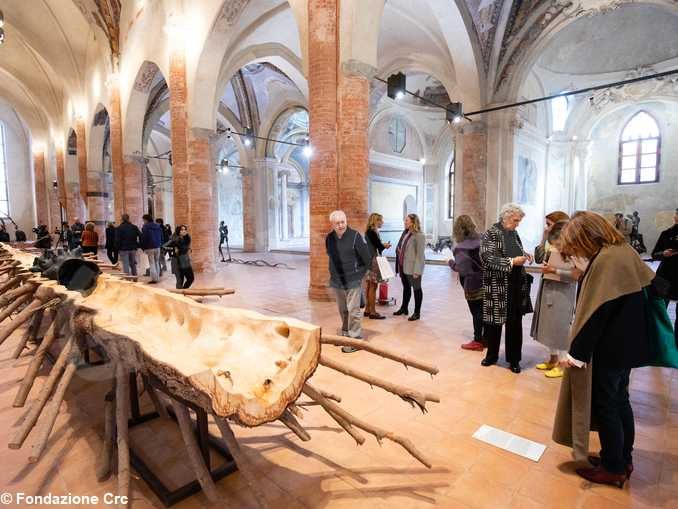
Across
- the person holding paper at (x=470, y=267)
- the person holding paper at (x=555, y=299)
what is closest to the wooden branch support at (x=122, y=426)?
the person holding paper at (x=555, y=299)

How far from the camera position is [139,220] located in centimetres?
1510

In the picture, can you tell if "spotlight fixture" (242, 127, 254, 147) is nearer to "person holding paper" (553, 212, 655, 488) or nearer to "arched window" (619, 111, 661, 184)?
"person holding paper" (553, 212, 655, 488)

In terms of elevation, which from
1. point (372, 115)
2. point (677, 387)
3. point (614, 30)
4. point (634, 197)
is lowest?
point (677, 387)

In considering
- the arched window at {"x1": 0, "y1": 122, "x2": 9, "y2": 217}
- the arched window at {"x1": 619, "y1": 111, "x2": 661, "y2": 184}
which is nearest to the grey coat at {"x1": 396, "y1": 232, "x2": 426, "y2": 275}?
the arched window at {"x1": 619, "y1": 111, "x2": 661, "y2": 184}

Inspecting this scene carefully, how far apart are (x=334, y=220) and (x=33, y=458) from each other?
322 centimetres

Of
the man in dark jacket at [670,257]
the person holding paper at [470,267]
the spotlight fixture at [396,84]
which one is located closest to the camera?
the man in dark jacket at [670,257]

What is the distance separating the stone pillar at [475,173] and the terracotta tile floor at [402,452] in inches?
342

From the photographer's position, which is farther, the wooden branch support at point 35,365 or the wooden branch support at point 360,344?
the wooden branch support at point 35,365

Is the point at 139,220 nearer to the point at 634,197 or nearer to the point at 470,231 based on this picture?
the point at 470,231

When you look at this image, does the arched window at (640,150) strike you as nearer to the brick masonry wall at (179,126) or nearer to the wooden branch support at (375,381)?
the brick masonry wall at (179,126)

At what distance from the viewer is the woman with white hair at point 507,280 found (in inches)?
145

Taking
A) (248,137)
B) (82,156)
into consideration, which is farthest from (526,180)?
(82,156)

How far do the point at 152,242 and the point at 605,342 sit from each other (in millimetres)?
9662

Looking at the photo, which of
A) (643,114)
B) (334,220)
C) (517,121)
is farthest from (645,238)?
(334,220)
